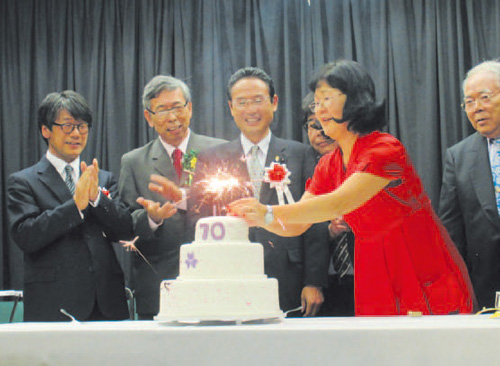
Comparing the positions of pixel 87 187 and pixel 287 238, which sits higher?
pixel 87 187

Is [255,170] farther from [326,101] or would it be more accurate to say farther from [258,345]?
[258,345]

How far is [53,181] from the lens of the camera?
2947 mm

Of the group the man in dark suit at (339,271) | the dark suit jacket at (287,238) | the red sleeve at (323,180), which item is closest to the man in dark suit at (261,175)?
the dark suit jacket at (287,238)

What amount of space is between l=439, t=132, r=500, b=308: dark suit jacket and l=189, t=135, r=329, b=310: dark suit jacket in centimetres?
60

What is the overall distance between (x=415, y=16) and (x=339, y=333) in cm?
258

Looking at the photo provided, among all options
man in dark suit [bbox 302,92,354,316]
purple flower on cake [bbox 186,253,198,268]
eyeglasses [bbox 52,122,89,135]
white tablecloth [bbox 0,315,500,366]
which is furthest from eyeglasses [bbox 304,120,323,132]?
white tablecloth [bbox 0,315,500,366]

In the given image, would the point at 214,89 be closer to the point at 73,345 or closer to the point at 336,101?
the point at 336,101

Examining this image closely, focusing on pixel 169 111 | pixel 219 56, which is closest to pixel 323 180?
pixel 169 111

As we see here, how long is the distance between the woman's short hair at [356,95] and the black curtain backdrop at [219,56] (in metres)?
1.22

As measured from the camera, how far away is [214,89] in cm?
366

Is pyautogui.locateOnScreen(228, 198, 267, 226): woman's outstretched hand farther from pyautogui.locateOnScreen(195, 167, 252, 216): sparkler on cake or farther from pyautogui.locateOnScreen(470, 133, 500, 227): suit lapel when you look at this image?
pyautogui.locateOnScreen(470, 133, 500, 227): suit lapel

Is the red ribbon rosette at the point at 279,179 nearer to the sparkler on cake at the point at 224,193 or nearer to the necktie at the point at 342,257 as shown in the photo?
the sparkler on cake at the point at 224,193

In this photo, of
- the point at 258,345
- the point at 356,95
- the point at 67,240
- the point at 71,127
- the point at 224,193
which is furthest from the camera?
the point at 71,127

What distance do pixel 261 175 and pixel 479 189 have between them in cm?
95
